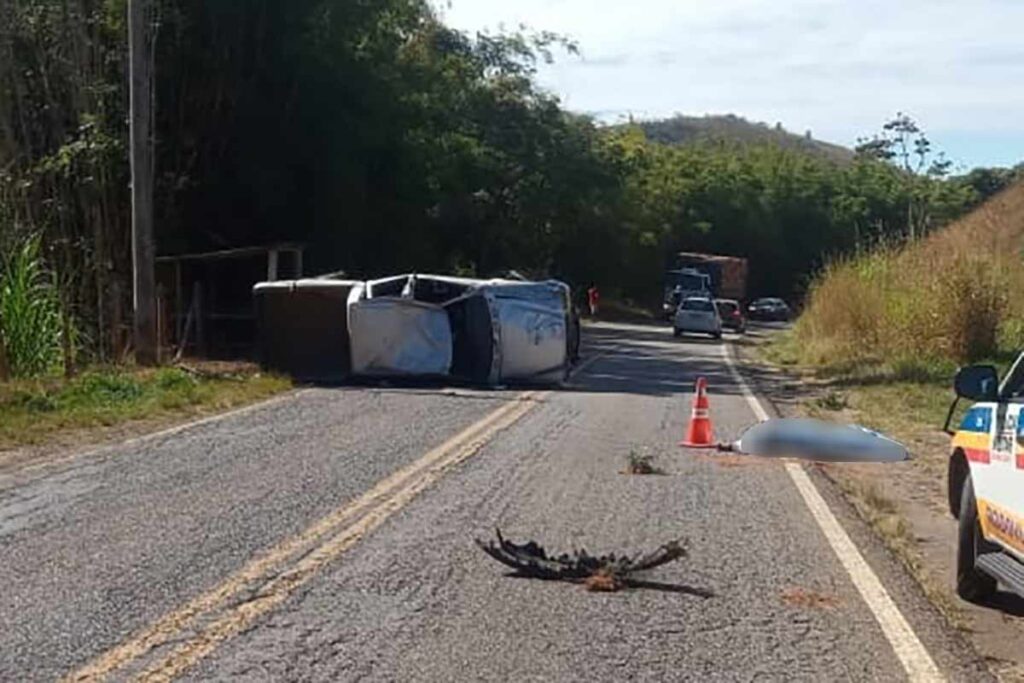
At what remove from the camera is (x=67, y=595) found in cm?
949

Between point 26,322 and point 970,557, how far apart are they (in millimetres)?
18497

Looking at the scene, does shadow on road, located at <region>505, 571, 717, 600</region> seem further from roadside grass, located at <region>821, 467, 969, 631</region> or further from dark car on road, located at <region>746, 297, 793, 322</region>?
dark car on road, located at <region>746, 297, 793, 322</region>

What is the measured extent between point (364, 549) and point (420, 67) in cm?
3812

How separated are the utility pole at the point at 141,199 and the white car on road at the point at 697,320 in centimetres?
3489

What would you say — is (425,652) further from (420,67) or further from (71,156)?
(420,67)

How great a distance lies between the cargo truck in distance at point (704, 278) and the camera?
3081 inches

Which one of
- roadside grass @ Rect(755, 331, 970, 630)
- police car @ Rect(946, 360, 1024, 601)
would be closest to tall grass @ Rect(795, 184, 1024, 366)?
roadside grass @ Rect(755, 331, 970, 630)

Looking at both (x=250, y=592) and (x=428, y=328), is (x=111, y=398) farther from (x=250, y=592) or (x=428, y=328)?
(x=250, y=592)

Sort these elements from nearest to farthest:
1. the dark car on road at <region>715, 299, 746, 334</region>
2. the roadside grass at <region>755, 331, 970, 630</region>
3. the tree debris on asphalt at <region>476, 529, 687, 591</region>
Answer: the tree debris on asphalt at <region>476, 529, 687, 591</region>, the roadside grass at <region>755, 331, 970, 630</region>, the dark car on road at <region>715, 299, 746, 334</region>

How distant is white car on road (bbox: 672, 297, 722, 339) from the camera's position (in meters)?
61.0

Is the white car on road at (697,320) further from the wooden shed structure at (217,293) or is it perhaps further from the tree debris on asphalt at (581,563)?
the tree debris on asphalt at (581,563)

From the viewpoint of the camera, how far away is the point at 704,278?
78812 millimetres

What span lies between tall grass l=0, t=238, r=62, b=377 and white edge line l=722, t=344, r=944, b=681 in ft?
44.0

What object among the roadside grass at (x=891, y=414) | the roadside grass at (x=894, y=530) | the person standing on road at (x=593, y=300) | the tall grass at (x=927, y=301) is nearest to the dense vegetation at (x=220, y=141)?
the tall grass at (x=927, y=301)
